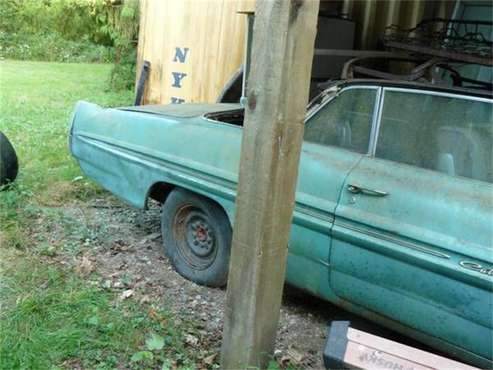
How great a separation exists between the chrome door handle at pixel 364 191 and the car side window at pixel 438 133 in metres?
0.28

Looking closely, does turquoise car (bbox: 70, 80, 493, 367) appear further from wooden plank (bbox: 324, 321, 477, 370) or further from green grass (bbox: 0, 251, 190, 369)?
green grass (bbox: 0, 251, 190, 369)

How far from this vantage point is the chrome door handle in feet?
8.62

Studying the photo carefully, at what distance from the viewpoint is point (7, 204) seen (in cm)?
452

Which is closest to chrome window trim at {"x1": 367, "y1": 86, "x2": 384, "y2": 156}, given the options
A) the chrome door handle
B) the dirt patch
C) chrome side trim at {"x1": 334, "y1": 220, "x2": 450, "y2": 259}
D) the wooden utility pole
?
the chrome door handle

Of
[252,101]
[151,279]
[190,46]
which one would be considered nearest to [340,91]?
[252,101]

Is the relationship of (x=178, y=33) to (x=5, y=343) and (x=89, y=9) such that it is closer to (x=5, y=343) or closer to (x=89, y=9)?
(x=5, y=343)

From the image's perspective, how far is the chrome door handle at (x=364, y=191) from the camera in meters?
2.63

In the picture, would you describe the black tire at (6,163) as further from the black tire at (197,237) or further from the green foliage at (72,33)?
the green foliage at (72,33)

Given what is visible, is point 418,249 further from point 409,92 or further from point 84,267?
point 84,267

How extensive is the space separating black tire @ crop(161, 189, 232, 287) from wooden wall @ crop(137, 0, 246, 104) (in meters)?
3.11

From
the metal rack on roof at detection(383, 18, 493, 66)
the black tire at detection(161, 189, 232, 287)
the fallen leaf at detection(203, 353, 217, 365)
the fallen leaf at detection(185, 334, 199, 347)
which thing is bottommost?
the fallen leaf at detection(203, 353, 217, 365)

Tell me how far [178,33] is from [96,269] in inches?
157

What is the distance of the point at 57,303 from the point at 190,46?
4.35m

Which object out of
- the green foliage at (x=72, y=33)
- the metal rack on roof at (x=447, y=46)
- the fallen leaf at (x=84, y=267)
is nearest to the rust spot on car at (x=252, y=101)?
the fallen leaf at (x=84, y=267)
